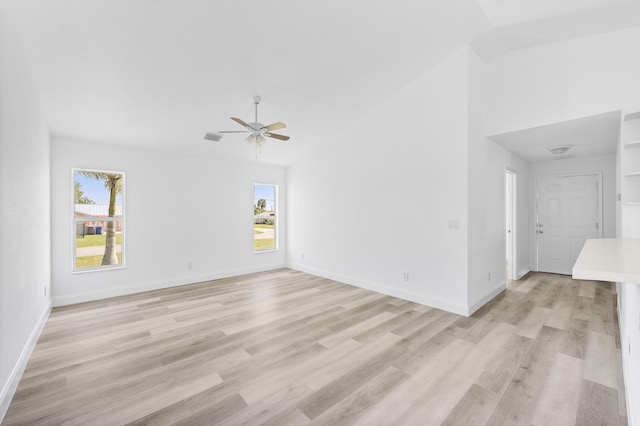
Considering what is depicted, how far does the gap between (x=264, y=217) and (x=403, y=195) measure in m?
3.36

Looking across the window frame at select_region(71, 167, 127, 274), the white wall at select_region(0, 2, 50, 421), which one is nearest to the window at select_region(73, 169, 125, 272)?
the window frame at select_region(71, 167, 127, 274)

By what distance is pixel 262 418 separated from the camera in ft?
6.13

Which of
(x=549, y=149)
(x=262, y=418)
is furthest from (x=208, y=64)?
(x=549, y=149)

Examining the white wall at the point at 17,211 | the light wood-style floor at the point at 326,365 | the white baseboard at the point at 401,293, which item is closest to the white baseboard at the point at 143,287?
the light wood-style floor at the point at 326,365

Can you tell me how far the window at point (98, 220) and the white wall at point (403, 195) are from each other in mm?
3409

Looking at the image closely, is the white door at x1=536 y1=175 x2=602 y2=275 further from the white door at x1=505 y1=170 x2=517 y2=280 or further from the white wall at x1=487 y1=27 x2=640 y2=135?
the white wall at x1=487 y1=27 x2=640 y2=135

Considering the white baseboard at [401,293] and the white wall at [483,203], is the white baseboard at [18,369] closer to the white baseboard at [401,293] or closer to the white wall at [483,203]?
the white baseboard at [401,293]

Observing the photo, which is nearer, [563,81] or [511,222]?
[563,81]

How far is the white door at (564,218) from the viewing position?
5.42 meters

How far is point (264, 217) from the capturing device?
659 centimetres

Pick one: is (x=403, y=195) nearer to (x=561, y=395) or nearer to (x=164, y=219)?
(x=561, y=395)

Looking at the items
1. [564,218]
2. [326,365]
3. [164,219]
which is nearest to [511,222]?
[564,218]

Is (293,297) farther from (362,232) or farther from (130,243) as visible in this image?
(130,243)

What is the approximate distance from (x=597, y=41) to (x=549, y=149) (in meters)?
1.95
